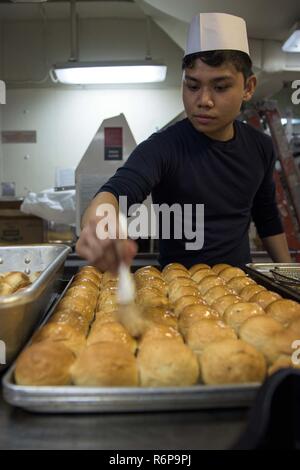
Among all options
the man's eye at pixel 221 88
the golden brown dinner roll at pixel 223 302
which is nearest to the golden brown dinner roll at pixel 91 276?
the golden brown dinner roll at pixel 223 302

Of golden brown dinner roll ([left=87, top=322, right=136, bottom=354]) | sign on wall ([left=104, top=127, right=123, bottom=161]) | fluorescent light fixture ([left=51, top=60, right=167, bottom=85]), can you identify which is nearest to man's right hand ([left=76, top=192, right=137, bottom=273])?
golden brown dinner roll ([left=87, top=322, right=136, bottom=354])

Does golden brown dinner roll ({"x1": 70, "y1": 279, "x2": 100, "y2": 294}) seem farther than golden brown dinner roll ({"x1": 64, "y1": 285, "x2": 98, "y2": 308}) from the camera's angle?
Yes

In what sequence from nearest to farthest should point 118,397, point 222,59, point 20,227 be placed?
point 118,397, point 222,59, point 20,227

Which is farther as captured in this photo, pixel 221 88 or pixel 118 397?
pixel 221 88

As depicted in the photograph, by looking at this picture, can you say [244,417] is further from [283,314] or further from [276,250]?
[276,250]

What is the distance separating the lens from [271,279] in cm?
135

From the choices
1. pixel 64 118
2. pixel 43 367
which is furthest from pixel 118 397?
pixel 64 118

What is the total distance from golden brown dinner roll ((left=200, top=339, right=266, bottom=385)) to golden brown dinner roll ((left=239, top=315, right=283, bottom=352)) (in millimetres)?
67

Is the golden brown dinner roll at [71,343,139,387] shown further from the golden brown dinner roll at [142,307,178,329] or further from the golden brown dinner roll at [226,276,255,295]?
the golden brown dinner roll at [226,276,255,295]

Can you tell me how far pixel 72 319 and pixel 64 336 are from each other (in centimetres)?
10

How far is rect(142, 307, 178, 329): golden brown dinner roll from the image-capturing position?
906 millimetres

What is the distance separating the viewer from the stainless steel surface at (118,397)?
0.64 meters

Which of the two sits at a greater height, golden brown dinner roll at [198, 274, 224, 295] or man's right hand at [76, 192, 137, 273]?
man's right hand at [76, 192, 137, 273]
